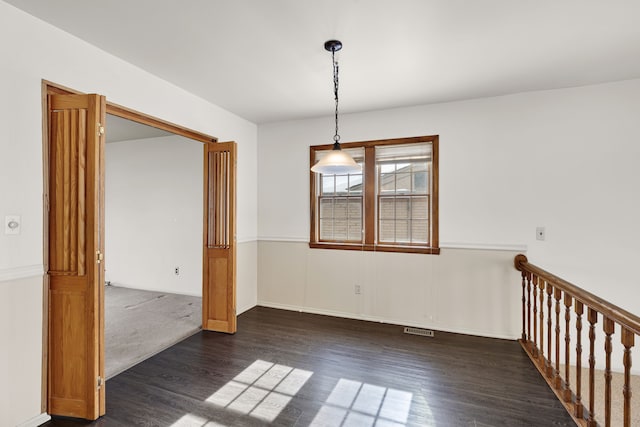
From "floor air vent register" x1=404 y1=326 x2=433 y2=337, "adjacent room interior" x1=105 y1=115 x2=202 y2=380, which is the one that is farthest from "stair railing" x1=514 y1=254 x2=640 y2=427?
"adjacent room interior" x1=105 y1=115 x2=202 y2=380

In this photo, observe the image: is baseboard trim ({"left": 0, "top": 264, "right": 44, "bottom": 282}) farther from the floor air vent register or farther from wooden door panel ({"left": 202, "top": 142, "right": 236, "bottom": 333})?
the floor air vent register

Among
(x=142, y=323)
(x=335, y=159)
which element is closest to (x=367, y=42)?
(x=335, y=159)

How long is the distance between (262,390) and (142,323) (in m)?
2.19

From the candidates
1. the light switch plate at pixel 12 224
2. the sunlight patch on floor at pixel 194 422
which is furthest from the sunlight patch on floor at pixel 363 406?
the light switch plate at pixel 12 224

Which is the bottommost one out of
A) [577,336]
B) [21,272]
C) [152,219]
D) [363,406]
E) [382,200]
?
[363,406]

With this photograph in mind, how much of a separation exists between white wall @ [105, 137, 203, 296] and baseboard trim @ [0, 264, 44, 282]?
308 centimetres

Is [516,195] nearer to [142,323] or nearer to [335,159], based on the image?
[335,159]

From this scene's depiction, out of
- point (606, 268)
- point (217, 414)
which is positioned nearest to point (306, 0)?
point (217, 414)

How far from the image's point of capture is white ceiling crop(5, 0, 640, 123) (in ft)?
6.42

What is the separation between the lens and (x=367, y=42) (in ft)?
7.67

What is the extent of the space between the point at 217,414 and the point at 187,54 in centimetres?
273

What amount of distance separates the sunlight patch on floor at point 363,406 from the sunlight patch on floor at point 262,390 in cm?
30

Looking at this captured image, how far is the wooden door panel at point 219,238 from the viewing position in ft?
11.5

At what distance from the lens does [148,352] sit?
9.89 feet
